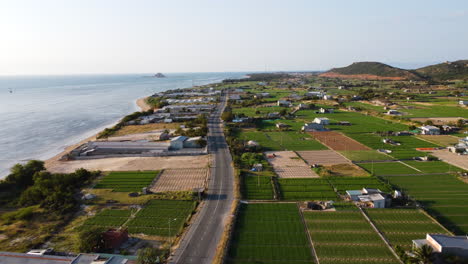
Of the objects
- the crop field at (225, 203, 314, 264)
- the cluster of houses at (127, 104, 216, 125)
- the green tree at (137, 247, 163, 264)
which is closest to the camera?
the green tree at (137, 247, 163, 264)

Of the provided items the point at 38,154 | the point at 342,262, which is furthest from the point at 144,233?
the point at 38,154

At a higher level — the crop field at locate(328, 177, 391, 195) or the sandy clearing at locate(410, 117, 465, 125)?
the sandy clearing at locate(410, 117, 465, 125)

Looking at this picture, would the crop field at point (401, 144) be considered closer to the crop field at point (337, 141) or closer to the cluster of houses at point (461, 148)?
the crop field at point (337, 141)

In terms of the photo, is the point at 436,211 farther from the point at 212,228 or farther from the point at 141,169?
the point at 141,169

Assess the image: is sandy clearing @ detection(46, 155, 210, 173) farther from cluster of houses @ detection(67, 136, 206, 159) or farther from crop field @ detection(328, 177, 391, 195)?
crop field @ detection(328, 177, 391, 195)

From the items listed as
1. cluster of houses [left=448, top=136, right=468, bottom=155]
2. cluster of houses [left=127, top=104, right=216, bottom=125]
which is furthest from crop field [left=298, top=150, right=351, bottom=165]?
cluster of houses [left=127, top=104, right=216, bottom=125]

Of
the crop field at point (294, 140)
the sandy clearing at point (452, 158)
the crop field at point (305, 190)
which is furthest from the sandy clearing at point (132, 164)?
the sandy clearing at point (452, 158)
